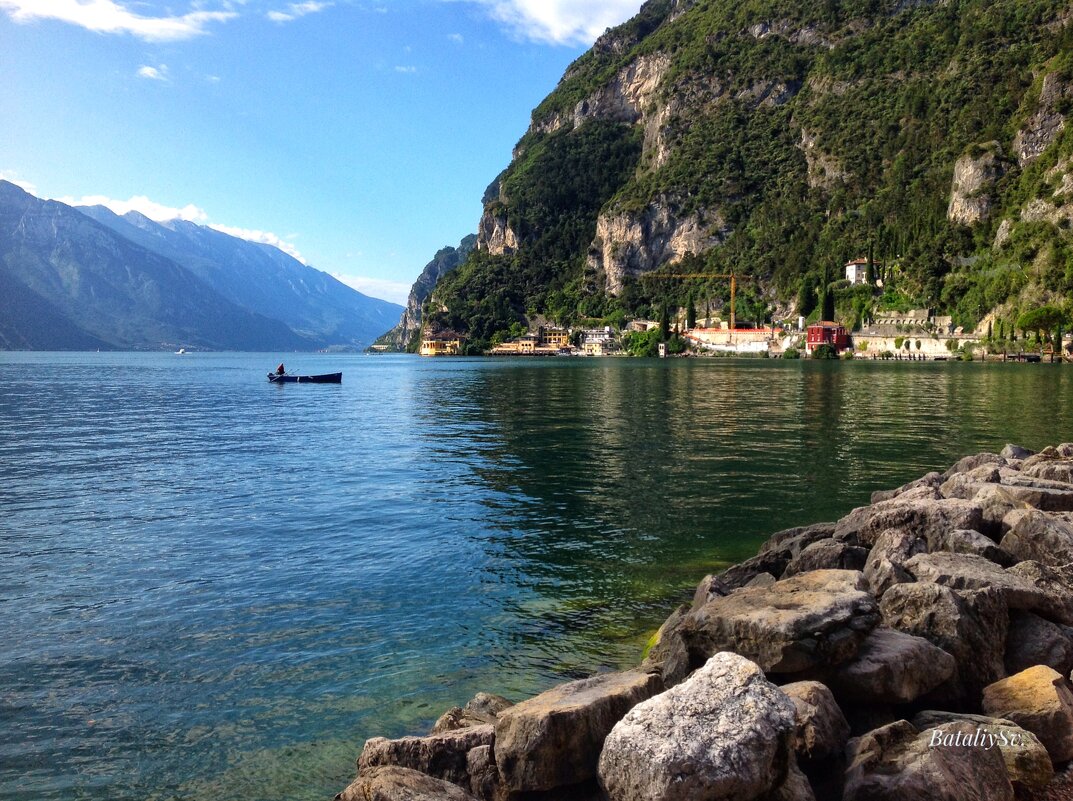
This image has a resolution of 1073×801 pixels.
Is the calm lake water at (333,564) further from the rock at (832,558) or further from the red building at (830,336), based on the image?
the red building at (830,336)

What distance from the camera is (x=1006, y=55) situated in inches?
7667

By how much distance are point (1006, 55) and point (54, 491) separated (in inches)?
9384

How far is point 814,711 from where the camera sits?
7168 mm

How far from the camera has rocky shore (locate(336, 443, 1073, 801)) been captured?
6.29 m

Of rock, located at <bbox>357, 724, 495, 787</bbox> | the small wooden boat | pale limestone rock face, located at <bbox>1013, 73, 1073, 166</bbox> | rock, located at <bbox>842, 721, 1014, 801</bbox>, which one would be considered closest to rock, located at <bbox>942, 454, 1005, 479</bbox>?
rock, located at <bbox>842, 721, 1014, 801</bbox>

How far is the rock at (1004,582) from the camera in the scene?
927 cm

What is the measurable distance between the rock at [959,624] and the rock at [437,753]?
5124 millimetres

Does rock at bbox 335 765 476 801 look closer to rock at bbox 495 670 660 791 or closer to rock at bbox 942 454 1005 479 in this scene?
rock at bbox 495 670 660 791

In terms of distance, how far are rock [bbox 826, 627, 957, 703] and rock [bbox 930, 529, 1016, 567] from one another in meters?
3.68

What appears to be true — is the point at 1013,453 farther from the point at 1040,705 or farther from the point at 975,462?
the point at 1040,705

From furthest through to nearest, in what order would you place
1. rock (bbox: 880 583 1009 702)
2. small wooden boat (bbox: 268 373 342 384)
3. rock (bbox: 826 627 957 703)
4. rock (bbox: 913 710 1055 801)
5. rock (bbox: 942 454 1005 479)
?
1. small wooden boat (bbox: 268 373 342 384)
2. rock (bbox: 942 454 1005 479)
3. rock (bbox: 880 583 1009 702)
4. rock (bbox: 826 627 957 703)
5. rock (bbox: 913 710 1055 801)

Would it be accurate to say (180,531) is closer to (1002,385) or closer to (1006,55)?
(1002,385)

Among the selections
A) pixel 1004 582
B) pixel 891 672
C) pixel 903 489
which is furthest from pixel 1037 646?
pixel 903 489

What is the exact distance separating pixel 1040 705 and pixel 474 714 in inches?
240
